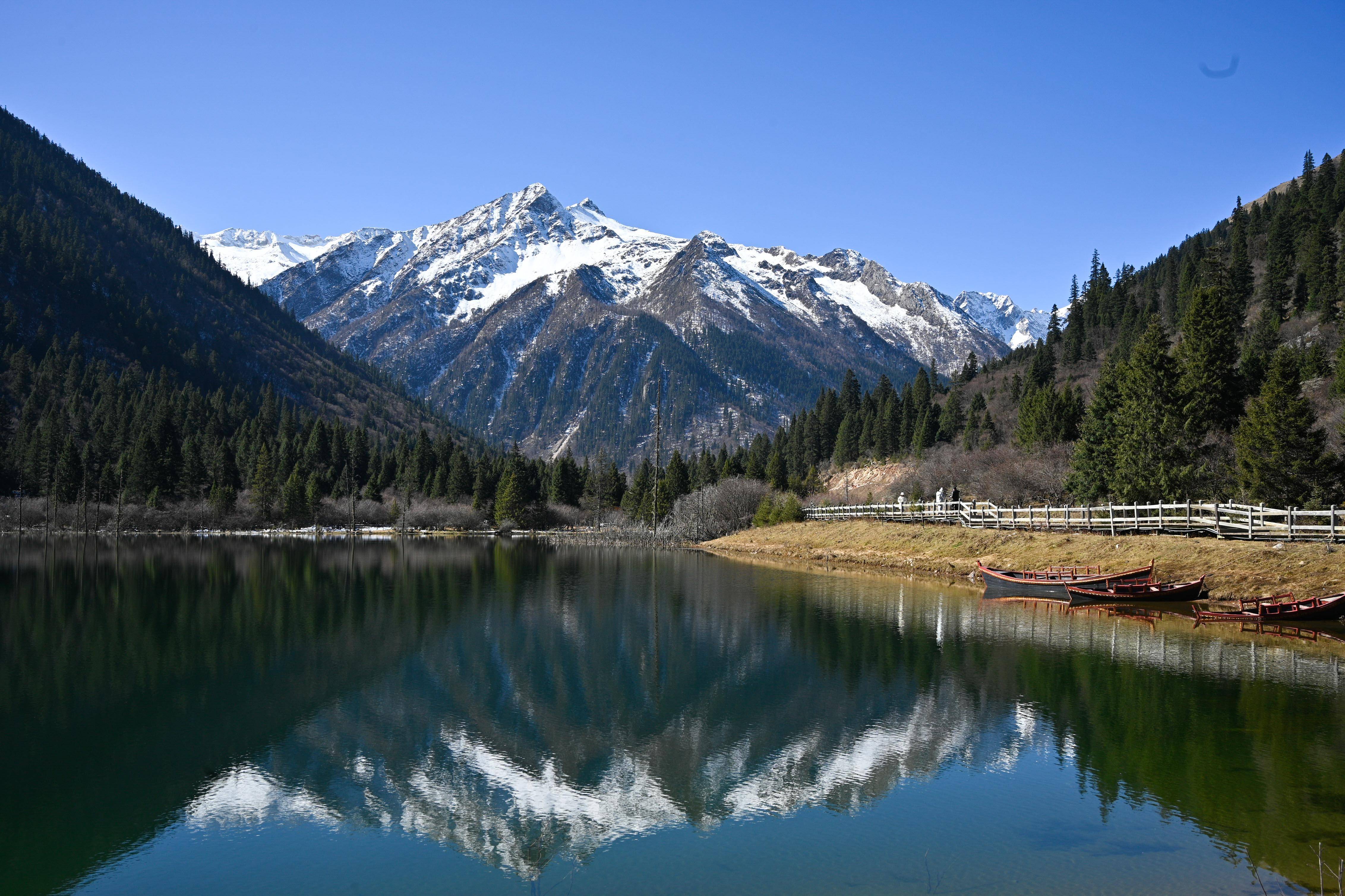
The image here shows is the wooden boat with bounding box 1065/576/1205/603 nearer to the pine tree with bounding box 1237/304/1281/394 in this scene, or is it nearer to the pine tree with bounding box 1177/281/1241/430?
the pine tree with bounding box 1177/281/1241/430

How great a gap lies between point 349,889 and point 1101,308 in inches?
6054

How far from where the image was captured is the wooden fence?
37656mm

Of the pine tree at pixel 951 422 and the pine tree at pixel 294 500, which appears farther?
the pine tree at pixel 951 422

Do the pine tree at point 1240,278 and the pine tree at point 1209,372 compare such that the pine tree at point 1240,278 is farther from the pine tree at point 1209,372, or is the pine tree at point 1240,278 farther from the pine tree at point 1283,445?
the pine tree at point 1283,445

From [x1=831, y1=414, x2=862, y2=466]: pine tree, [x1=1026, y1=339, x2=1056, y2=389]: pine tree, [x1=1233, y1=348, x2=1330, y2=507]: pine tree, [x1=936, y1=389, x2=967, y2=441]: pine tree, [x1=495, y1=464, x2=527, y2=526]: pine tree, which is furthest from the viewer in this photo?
[x1=831, y1=414, x2=862, y2=466]: pine tree

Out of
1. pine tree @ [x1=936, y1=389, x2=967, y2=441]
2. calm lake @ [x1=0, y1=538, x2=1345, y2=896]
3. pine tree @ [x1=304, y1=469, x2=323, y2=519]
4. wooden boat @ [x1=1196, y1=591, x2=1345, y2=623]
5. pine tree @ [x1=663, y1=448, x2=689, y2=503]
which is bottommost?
calm lake @ [x1=0, y1=538, x2=1345, y2=896]

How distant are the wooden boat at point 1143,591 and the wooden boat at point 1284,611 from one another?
224cm

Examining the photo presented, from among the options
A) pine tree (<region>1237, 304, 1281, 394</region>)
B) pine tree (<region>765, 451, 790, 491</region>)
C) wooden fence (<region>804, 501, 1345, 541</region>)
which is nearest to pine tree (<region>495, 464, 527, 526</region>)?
pine tree (<region>765, 451, 790, 491</region>)

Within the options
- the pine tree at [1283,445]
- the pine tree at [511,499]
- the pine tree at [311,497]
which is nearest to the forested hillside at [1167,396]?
the pine tree at [1283,445]

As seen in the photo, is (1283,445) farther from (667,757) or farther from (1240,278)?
(1240,278)

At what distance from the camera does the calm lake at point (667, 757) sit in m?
12.5

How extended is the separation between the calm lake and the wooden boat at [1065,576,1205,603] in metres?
1.61

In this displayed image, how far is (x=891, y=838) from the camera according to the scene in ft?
44.3

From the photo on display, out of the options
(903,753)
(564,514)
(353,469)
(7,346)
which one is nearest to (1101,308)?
(564,514)
